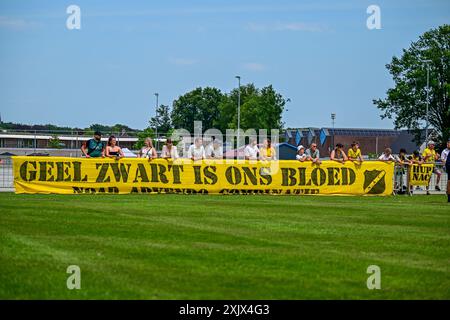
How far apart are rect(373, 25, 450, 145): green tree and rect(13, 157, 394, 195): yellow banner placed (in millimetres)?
64569

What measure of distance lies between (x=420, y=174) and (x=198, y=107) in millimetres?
103797

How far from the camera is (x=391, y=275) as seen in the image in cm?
Result: 1020

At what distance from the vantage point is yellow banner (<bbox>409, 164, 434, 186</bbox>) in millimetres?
33406

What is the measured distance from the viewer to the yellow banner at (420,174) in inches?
1315

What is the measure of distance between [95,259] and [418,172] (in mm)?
24811

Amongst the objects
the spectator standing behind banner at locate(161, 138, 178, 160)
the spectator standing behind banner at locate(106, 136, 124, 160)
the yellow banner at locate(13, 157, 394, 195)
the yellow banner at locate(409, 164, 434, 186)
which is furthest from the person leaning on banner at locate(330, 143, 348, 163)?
the spectator standing behind banner at locate(106, 136, 124, 160)

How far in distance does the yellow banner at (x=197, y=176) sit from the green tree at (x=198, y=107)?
102 metres

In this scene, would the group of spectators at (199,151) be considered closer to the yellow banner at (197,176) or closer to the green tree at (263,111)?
the yellow banner at (197,176)
